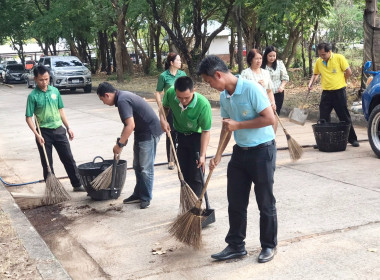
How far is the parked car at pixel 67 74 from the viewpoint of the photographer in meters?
25.6

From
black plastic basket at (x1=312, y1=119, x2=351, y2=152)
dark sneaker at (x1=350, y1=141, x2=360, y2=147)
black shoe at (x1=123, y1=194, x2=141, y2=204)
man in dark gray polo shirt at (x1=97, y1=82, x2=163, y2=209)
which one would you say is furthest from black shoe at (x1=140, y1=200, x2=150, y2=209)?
dark sneaker at (x1=350, y1=141, x2=360, y2=147)

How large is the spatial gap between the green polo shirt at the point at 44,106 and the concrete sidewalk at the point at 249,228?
3.40ft

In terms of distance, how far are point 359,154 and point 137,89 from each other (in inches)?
634

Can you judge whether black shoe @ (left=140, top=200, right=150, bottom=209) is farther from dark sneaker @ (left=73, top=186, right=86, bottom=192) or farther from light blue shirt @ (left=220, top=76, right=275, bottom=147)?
light blue shirt @ (left=220, top=76, right=275, bottom=147)

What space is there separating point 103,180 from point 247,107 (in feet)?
9.75

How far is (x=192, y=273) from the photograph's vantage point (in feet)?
15.1

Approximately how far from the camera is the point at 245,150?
4531mm

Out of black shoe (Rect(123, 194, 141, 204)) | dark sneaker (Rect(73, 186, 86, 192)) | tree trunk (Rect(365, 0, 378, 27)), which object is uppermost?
tree trunk (Rect(365, 0, 378, 27))

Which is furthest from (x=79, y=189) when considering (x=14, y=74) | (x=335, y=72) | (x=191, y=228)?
(x=14, y=74)

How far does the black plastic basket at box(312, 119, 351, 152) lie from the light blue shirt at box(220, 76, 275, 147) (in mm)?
4614

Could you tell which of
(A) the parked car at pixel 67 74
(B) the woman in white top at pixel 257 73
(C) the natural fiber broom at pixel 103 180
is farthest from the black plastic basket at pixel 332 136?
(A) the parked car at pixel 67 74

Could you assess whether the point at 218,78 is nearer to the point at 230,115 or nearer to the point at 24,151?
the point at 230,115

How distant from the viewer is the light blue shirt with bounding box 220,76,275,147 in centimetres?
435

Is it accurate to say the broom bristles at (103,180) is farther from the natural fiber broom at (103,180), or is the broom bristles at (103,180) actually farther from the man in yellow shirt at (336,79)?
the man in yellow shirt at (336,79)
